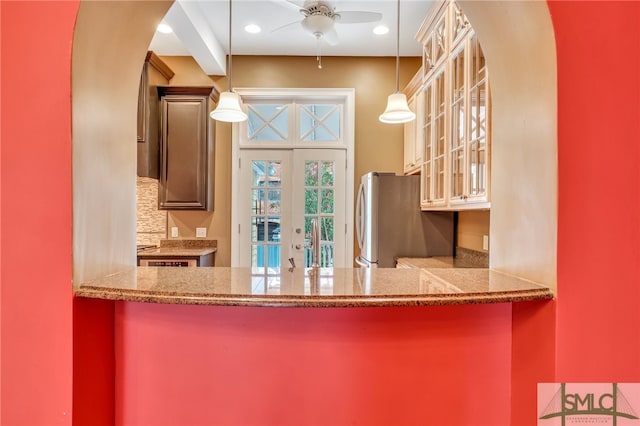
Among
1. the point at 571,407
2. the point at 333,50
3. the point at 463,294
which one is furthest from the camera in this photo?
the point at 333,50

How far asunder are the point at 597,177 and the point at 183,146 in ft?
11.0

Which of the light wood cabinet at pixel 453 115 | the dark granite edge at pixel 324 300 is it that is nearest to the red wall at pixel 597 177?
the dark granite edge at pixel 324 300

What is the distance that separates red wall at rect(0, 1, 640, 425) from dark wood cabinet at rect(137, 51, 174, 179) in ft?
7.46

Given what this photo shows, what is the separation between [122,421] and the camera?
133 centimetres

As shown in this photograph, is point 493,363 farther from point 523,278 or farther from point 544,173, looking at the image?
point 544,173

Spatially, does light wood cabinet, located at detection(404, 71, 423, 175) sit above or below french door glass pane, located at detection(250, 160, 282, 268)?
above

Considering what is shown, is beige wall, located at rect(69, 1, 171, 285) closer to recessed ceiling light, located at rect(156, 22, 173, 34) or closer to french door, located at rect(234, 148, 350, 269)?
recessed ceiling light, located at rect(156, 22, 173, 34)

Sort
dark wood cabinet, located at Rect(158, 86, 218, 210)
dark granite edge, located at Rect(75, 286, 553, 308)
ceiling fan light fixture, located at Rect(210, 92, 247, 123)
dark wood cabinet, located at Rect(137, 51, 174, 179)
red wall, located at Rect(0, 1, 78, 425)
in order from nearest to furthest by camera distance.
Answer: dark granite edge, located at Rect(75, 286, 553, 308) < red wall, located at Rect(0, 1, 78, 425) < ceiling fan light fixture, located at Rect(210, 92, 247, 123) < dark wood cabinet, located at Rect(137, 51, 174, 179) < dark wood cabinet, located at Rect(158, 86, 218, 210)

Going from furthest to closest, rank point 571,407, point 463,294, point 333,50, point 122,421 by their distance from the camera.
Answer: point 333,50, point 122,421, point 571,407, point 463,294

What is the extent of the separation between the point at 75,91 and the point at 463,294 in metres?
1.42

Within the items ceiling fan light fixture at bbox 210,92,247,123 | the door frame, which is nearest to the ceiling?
the door frame

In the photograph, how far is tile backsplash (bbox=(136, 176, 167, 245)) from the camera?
3.81 m

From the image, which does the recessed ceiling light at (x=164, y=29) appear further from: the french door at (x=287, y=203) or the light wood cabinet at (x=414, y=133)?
the light wood cabinet at (x=414, y=133)

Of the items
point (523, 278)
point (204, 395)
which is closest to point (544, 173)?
point (523, 278)
